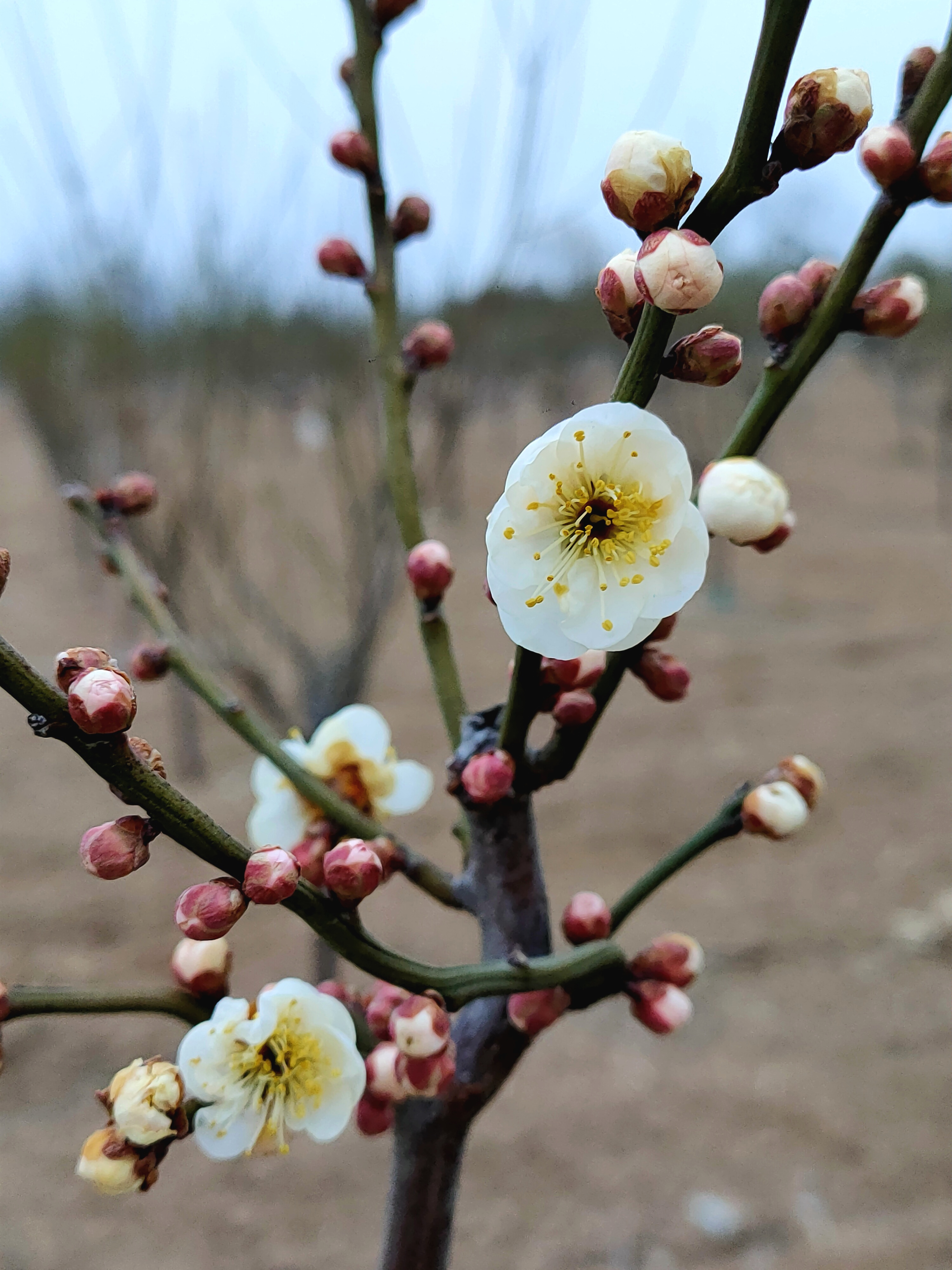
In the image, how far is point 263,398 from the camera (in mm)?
8812

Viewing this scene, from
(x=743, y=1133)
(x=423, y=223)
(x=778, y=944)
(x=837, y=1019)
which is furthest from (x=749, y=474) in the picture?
(x=778, y=944)

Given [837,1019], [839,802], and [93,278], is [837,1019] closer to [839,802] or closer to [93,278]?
[839,802]

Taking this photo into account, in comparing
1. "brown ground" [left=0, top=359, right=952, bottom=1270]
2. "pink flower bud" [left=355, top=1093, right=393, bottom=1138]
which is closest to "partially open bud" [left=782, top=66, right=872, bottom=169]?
"pink flower bud" [left=355, top=1093, right=393, bottom=1138]

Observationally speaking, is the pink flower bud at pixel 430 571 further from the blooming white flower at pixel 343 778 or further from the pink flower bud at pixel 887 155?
the pink flower bud at pixel 887 155

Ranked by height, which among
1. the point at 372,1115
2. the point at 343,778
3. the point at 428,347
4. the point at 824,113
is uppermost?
the point at 824,113

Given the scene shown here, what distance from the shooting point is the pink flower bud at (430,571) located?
834 mm

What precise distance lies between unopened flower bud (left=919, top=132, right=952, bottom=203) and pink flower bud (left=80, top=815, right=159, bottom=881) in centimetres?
61

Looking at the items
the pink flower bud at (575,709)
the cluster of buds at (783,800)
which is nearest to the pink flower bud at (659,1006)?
the cluster of buds at (783,800)

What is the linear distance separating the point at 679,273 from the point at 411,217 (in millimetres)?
581

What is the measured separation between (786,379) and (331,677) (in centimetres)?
273

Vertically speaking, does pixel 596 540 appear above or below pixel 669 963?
above

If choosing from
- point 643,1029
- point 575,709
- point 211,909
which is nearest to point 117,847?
point 211,909

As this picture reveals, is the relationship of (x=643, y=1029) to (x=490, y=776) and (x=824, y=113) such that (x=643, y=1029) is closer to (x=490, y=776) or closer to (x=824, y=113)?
(x=490, y=776)

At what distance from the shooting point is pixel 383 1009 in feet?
2.42
